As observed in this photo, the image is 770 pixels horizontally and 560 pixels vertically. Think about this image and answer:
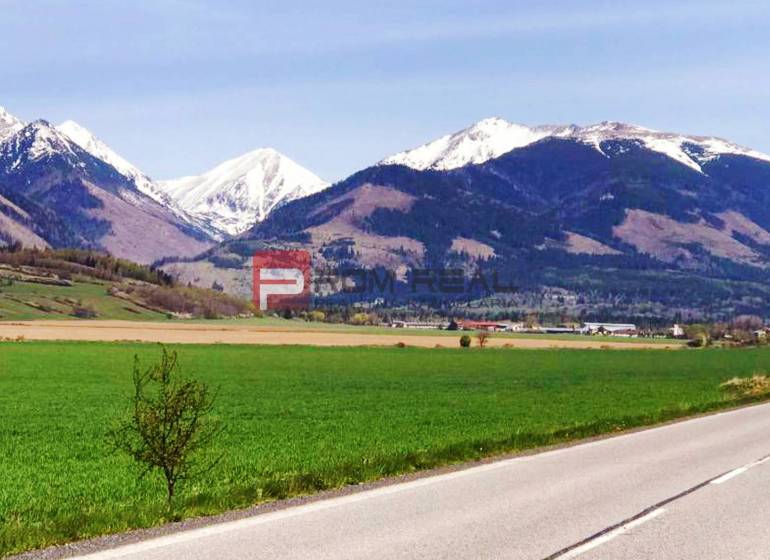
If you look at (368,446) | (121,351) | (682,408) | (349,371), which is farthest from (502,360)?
(368,446)

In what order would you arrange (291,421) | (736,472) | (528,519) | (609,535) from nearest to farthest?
(609,535) → (528,519) → (736,472) → (291,421)

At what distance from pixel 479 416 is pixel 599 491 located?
19248 mm

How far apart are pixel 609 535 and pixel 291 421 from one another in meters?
22.4

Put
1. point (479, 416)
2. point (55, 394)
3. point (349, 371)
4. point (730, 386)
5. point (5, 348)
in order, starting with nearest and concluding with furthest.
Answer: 1. point (479, 416)
2. point (55, 394)
3. point (730, 386)
4. point (349, 371)
5. point (5, 348)

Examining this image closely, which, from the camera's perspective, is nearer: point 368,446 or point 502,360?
point 368,446

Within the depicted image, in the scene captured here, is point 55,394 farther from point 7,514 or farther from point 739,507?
point 739,507

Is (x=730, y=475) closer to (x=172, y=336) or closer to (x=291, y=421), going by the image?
(x=291, y=421)

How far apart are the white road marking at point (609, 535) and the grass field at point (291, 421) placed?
19.1ft

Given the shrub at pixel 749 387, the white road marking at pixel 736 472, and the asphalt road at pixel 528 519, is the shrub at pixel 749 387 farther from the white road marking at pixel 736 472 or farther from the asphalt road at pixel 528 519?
the asphalt road at pixel 528 519

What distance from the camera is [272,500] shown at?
1698cm

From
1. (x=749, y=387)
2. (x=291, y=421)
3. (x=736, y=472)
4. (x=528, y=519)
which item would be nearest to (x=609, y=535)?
(x=528, y=519)

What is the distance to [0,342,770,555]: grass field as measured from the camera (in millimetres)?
16917

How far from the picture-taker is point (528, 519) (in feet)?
49.3

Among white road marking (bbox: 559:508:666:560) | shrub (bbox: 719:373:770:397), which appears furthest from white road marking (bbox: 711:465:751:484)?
shrub (bbox: 719:373:770:397)
